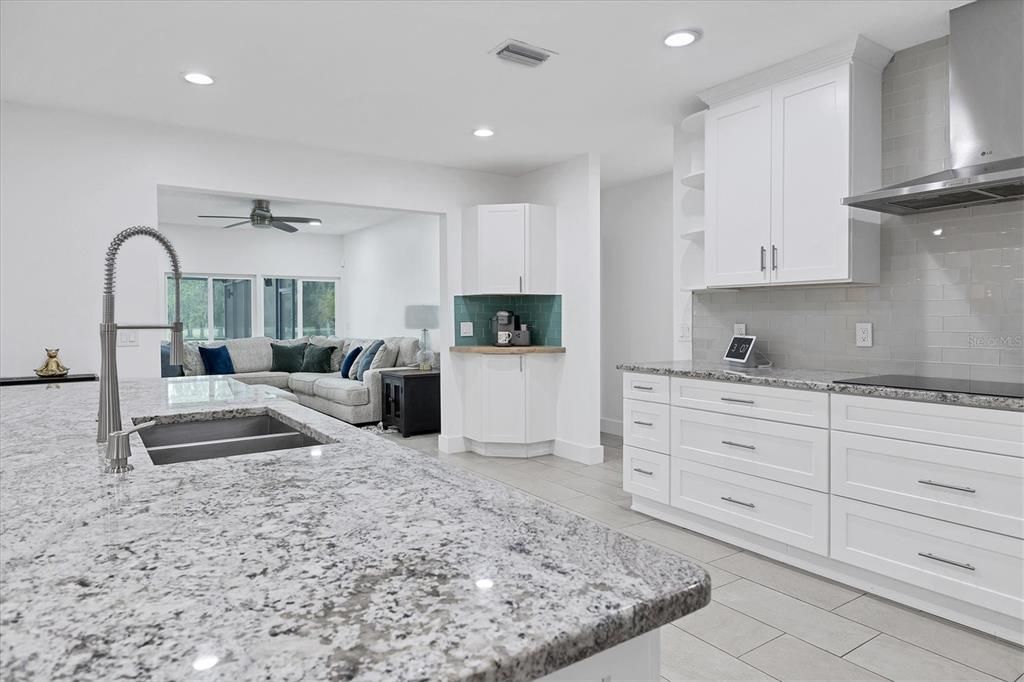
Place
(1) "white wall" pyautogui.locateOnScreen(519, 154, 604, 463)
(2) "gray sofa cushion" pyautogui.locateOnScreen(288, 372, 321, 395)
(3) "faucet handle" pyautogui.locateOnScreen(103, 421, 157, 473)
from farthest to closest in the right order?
(2) "gray sofa cushion" pyautogui.locateOnScreen(288, 372, 321, 395) < (1) "white wall" pyautogui.locateOnScreen(519, 154, 604, 463) < (3) "faucet handle" pyautogui.locateOnScreen(103, 421, 157, 473)

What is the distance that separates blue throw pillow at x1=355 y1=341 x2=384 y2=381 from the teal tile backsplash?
5.69 feet

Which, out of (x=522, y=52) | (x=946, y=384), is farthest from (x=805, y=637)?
(x=522, y=52)

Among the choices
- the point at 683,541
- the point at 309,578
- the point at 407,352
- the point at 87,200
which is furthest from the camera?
the point at 407,352

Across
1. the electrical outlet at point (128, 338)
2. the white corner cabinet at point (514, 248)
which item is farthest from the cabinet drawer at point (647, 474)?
the electrical outlet at point (128, 338)

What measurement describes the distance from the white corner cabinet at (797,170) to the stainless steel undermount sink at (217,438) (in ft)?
7.91

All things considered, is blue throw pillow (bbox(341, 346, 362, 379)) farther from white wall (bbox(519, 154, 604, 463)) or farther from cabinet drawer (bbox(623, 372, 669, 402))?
cabinet drawer (bbox(623, 372, 669, 402))

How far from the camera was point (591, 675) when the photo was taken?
2.15ft

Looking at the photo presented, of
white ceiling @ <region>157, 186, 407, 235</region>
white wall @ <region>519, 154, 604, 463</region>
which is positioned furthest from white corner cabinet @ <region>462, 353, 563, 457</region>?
white ceiling @ <region>157, 186, 407, 235</region>

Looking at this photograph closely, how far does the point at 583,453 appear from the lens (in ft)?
16.1

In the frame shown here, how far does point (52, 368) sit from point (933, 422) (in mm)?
4290

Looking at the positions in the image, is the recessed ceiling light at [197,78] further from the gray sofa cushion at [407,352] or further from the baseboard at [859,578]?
the gray sofa cushion at [407,352]

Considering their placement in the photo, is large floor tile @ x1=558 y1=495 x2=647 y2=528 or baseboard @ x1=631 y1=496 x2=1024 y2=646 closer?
baseboard @ x1=631 y1=496 x2=1024 y2=646

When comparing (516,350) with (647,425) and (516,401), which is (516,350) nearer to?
(516,401)

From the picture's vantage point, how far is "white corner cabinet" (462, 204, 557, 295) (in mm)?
5086
